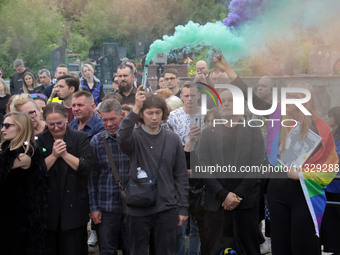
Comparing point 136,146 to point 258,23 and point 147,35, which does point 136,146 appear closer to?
point 258,23

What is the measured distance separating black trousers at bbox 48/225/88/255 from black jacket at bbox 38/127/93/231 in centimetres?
8

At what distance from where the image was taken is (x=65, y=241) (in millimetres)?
3918

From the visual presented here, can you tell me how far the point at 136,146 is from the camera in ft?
12.6

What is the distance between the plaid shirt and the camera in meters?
4.02

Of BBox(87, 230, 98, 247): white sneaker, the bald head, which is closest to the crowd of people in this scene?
BBox(87, 230, 98, 247): white sneaker

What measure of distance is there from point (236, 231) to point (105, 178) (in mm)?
1332

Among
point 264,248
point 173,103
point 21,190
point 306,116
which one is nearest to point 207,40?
point 173,103

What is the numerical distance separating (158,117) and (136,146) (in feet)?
1.05

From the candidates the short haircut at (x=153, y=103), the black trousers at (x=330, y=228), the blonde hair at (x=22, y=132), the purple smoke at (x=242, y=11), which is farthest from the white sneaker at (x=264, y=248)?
the blonde hair at (x=22, y=132)

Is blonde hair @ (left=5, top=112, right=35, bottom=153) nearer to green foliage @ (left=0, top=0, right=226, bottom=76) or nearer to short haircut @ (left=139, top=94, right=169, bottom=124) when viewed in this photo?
short haircut @ (left=139, top=94, right=169, bottom=124)

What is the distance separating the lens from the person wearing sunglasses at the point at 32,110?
452cm

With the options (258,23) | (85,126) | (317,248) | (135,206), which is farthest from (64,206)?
(258,23)

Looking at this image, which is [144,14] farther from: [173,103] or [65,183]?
[65,183]

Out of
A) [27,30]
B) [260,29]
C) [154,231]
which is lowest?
[154,231]
